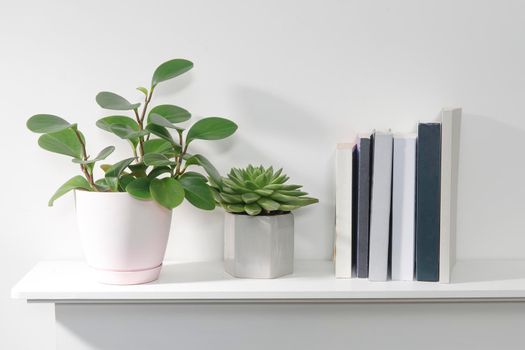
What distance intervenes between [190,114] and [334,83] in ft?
0.79

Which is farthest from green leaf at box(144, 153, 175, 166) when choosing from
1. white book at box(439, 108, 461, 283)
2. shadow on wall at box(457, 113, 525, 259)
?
shadow on wall at box(457, 113, 525, 259)

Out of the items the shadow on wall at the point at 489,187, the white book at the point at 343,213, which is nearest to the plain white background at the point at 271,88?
the shadow on wall at the point at 489,187

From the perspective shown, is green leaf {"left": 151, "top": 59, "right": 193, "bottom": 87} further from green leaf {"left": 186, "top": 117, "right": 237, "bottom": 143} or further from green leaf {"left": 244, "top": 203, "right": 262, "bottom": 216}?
green leaf {"left": 244, "top": 203, "right": 262, "bottom": 216}

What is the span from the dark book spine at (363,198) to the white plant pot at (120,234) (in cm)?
27

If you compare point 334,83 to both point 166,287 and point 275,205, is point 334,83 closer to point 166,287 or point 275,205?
point 275,205

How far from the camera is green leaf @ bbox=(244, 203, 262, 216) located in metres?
0.83

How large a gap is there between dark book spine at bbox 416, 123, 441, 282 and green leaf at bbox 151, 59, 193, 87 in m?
0.34

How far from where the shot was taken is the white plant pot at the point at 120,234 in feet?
2.62

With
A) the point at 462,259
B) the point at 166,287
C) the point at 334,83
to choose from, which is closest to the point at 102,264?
the point at 166,287

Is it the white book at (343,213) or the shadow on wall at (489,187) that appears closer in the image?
the white book at (343,213)

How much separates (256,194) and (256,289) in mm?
131

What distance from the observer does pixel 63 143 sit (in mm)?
849

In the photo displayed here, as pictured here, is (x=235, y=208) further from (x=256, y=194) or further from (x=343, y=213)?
(x=343, y=213)

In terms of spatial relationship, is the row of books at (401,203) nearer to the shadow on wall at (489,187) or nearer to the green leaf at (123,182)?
the shadow on wall at (489,187)
